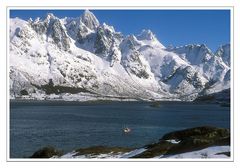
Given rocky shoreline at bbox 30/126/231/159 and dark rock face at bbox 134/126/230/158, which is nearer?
rocky shoreline at bbox 30/126/231/159

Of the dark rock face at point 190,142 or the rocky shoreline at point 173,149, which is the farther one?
the dark rock face at point 190,142

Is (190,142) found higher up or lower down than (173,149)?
higher up
